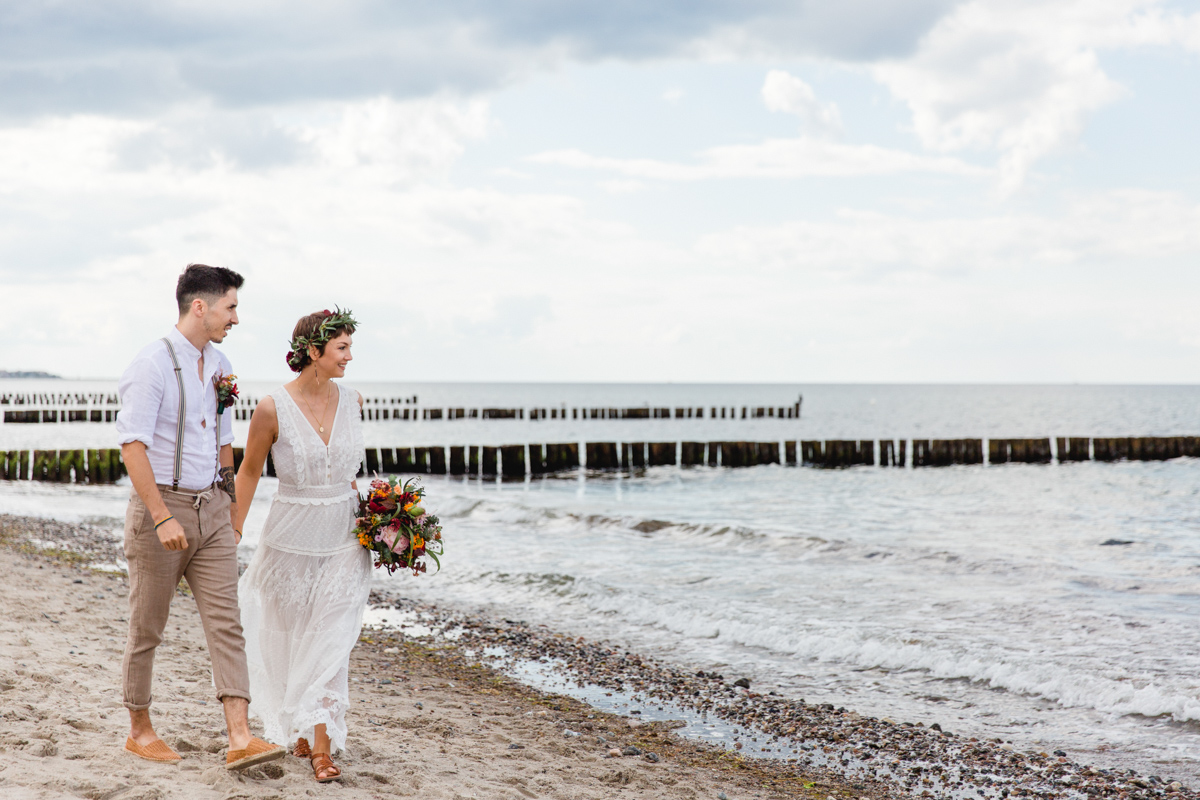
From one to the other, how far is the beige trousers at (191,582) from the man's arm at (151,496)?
7cm

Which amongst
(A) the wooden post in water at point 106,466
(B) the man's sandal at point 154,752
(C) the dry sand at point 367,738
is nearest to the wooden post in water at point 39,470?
(A) the wooden post in water at point 106,466

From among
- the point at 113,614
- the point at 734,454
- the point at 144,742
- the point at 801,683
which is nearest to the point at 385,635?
the point at 113,614

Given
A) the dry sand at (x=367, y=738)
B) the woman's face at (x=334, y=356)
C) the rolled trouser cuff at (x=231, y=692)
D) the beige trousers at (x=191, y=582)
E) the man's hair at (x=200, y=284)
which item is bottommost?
the dry sand at (x=367, y=738)

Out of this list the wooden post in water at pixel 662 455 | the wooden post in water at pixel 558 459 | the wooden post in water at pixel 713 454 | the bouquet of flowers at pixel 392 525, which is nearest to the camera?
the bouquet of flowers at pixel 392 525

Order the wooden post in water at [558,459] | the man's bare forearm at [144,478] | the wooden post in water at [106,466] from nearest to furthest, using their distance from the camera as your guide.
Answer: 1. the man's bare forearm at [144,478]
2. the wooden post in water at [106,466]
3. the wooden post in water at [558,459]

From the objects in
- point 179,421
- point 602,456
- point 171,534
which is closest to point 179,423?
point 179,421

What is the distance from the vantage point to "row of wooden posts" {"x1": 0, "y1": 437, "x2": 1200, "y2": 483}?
2144 centimetres

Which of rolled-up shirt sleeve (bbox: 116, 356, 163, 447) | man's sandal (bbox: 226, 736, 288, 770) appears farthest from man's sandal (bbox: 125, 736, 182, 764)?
rolled-up shirt sleeve (bbox: 116, 356, 163, 447)

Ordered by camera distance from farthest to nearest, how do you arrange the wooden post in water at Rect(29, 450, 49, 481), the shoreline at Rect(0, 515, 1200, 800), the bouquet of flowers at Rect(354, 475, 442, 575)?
the wooden post in water at Rect(29, 450, 49, 481)
the shoreline at Rect(0, 515, 1200, 800)
the bouquet of flowers at Rect(354, 475, 442, 575)

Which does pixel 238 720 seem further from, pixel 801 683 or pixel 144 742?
pixel 801 683

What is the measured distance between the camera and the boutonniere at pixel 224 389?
348 centimetres

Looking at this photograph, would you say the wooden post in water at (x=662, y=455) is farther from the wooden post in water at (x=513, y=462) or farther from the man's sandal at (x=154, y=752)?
the man's sandal at (x=154, y=752)

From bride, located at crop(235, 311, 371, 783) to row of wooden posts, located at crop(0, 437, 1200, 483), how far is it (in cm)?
1810

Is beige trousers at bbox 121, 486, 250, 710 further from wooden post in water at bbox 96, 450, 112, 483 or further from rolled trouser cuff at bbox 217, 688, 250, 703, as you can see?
wooden post in water at bbox 96, 450, 112, 483
